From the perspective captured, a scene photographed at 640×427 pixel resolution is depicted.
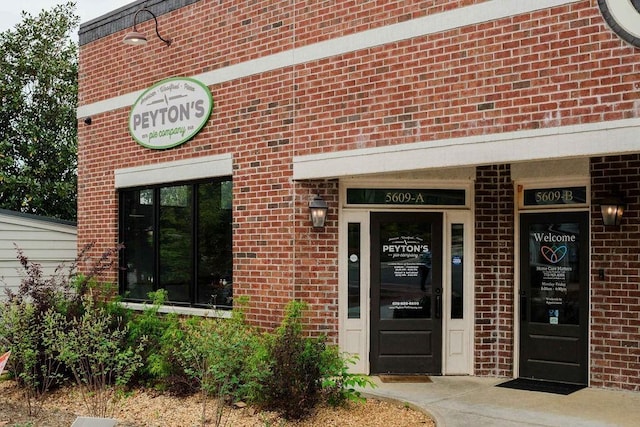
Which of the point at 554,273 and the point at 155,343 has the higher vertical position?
the point at 554,273

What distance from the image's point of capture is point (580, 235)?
28.3 ft

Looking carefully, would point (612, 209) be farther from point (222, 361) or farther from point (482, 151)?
point (222, 361)

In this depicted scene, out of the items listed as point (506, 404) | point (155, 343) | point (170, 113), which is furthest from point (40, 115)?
point (506, 404)

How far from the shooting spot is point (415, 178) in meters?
9.05

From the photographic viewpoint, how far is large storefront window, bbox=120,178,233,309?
10.1 metres

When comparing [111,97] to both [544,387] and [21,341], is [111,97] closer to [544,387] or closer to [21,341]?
[21,341]

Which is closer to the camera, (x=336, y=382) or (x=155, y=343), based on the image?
(x=336, y=382)

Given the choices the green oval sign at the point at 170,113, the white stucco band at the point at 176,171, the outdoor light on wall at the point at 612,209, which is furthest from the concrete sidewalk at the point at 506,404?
the green oval sign at the point at 170,113

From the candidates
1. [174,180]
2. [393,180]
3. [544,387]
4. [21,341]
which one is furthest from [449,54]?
[21,341]

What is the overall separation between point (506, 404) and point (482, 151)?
264cm

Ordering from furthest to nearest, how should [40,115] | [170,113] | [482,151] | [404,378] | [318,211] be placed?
[40,115], [170,113], [404,378], [318,211], [482,151]

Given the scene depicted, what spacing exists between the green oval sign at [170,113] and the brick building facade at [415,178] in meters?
0.17

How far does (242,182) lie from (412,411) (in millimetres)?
3846

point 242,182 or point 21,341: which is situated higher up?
point 242,182
